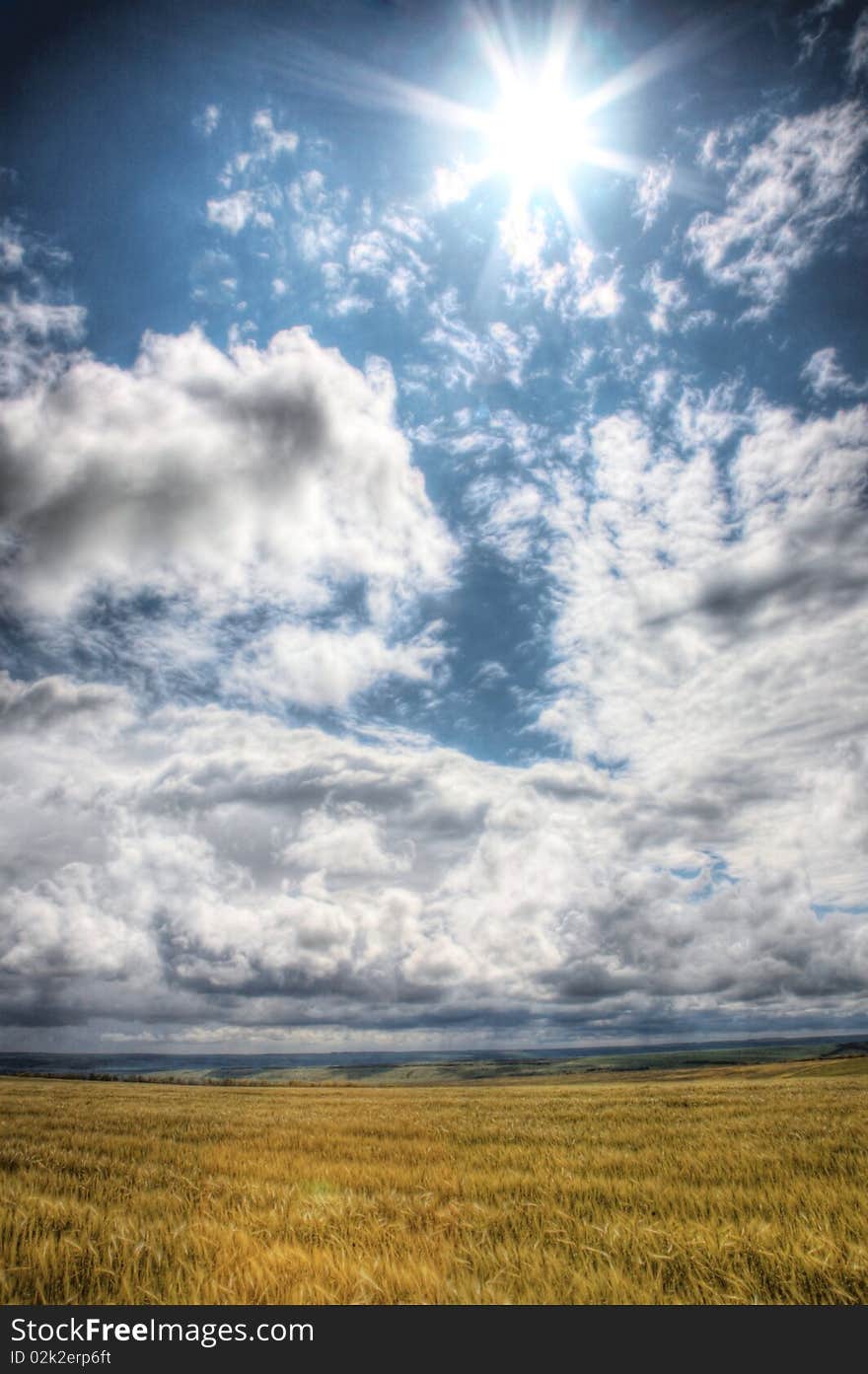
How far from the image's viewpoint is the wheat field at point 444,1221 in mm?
4270

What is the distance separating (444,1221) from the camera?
19.1 feet

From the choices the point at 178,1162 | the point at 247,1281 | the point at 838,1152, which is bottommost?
the point at 838,1152

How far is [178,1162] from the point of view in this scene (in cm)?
970

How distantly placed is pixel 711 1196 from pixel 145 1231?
565 cm

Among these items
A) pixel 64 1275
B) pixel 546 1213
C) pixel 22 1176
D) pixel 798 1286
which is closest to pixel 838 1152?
pixel 546 1213

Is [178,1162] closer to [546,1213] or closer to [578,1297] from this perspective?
[546,1213]

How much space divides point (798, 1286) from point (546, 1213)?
253 cm

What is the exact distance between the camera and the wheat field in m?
4.27
